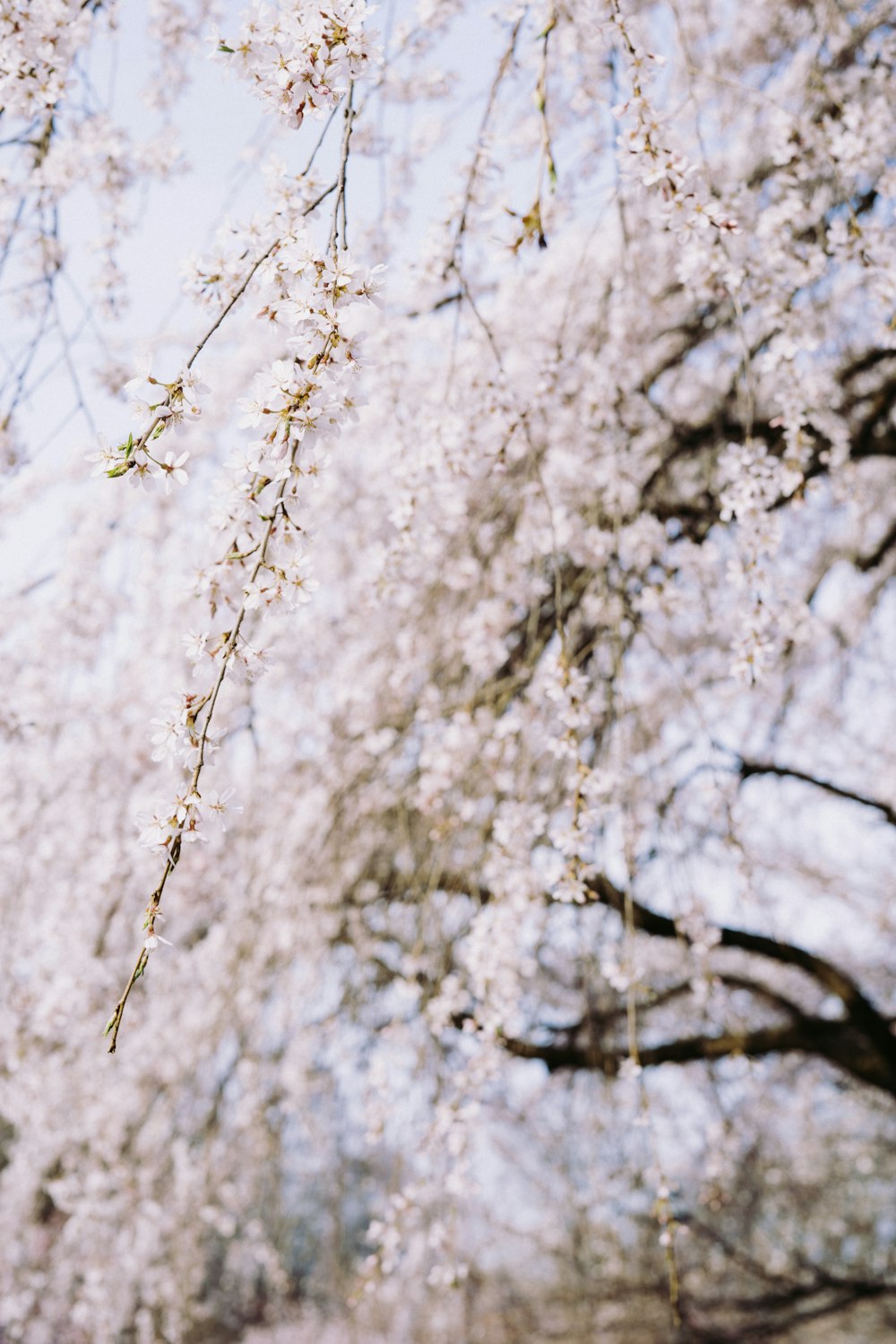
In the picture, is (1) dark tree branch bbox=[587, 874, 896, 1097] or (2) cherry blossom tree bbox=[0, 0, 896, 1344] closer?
(2) cherry blossom tree bbox=[0, 0, 896, 1344]

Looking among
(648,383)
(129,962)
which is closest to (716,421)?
(648,383)

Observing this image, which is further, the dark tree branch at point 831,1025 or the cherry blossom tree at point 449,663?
the dark tree branch at point 831,1025

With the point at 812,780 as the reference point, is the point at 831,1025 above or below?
below

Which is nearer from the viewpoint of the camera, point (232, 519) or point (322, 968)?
point (232, 519)

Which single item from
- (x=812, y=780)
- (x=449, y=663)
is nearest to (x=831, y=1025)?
(x=812, y=780)

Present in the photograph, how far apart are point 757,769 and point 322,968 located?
1.62 meters

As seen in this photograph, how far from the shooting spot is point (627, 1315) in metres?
4.61

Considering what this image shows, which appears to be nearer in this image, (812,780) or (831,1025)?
(812,780)

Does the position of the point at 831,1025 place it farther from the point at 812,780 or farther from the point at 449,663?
the point at 449,663

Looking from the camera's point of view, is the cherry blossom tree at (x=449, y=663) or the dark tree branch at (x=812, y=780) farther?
the dark tree branch at (x=812, y=780)

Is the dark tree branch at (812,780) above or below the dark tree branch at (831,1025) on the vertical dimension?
above

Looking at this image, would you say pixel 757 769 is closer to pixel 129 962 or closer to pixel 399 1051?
pixel 399 1051

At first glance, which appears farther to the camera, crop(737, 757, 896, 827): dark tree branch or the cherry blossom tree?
crop(737, 757, 896, 827): dark tree branch

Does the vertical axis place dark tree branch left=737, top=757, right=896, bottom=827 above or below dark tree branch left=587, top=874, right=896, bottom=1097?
→ above
